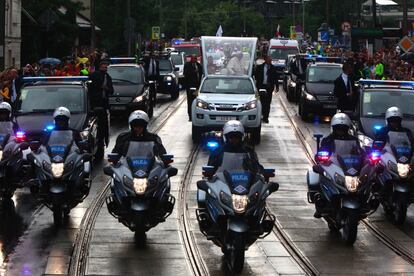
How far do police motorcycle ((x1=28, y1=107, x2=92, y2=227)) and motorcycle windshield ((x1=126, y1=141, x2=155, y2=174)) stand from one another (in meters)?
1.35

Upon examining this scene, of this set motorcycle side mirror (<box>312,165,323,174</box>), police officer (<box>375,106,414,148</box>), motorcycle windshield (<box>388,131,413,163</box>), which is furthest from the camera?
police officer (<box>375,106,414,148</box>)

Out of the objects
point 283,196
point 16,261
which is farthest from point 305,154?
point 16,261

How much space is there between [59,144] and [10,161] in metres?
1.82

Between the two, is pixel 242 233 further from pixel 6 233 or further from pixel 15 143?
pixel 15 143

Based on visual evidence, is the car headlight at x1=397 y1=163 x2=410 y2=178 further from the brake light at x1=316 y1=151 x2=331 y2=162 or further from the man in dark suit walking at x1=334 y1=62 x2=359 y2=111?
the man in dark suit walking at x1=334 y1=62 x2=359 y2=111

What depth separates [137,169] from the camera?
43.2ft

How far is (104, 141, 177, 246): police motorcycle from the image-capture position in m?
13.0

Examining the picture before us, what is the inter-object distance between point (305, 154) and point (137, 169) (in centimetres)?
1078

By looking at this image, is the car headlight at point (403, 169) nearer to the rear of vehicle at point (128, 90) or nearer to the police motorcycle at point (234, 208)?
the police motorcycle at point (234, 208)

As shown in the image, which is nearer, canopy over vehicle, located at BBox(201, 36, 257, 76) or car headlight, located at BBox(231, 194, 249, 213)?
car headlight, located at BBox(231, 194, 249, 213)

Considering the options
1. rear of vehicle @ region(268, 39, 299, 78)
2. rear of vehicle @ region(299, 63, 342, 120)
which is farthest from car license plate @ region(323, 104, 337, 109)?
rear of vehicle @ region(268, 39, 299, 78)

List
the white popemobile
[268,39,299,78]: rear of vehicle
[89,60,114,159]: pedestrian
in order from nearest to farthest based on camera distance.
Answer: [89,60,114,159]: pedestrian
the white popemobile
[268,39,299,78]: rear of vehicle

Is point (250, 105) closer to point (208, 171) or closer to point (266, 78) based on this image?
point (266, 78)

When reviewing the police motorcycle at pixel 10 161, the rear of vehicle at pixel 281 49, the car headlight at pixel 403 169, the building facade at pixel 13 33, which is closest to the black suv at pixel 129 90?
the police motorcycle at pixel 10 161
